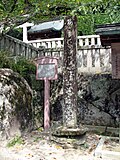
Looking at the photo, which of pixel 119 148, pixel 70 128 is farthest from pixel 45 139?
pixel 119 148

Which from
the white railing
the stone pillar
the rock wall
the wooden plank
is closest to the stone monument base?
the stone pillar

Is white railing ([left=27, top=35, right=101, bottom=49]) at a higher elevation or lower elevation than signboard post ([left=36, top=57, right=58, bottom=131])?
higher

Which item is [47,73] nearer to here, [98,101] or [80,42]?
[98,101]

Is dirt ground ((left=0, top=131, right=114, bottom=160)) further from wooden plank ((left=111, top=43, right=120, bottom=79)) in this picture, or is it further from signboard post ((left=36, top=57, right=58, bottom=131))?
wooden plank ((left=111, top=43, right=120, bottom=79))

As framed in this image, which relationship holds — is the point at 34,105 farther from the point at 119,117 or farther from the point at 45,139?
the point at 119,117

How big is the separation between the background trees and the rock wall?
2.86 metres

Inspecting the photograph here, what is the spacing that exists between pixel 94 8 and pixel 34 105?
12.0 feet

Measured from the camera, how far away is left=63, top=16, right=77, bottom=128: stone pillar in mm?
5242

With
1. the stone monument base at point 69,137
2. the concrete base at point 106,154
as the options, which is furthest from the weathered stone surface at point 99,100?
the concrete base at point 106,154

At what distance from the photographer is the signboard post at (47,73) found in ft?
19.9

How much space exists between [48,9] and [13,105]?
2393 millimetres

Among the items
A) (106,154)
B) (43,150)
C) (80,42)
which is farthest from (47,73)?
(80,42)

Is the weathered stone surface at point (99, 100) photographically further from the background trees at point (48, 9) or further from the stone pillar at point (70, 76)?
the background trees at point (48, 9)

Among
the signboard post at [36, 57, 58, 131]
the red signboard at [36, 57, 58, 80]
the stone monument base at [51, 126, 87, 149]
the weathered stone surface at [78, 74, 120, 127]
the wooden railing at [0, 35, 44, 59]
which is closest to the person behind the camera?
the stone monument base at [51, 126, 87, 149]
